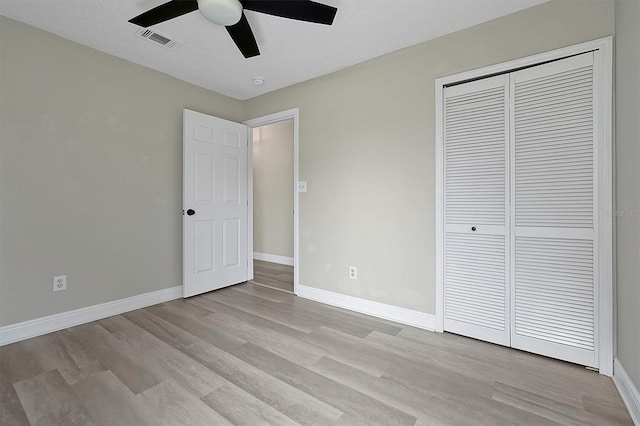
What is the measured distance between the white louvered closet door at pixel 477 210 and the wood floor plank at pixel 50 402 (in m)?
2.48

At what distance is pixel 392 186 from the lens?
2.67m

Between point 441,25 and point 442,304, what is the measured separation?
7.36ft

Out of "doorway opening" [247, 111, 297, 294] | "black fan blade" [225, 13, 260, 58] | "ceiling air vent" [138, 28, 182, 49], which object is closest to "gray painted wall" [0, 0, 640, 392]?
"ceiling air vent" [138, 28, 182, 49]

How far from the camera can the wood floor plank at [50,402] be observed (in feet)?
4.69

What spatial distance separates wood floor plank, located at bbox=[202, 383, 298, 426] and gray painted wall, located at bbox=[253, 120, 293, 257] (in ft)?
11.4

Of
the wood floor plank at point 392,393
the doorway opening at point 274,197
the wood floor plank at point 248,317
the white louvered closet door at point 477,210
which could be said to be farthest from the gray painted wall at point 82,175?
the white louvered closet door at point 477,210

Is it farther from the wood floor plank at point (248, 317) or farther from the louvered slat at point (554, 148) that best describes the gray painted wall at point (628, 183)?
the wood floor plank at point (248, 317)

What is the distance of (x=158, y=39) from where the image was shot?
2480mm

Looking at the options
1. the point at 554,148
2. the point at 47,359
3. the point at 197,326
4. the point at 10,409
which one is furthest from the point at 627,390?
the point at 47,359

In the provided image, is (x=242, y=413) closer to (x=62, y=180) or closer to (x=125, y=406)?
(x=125, y=406)

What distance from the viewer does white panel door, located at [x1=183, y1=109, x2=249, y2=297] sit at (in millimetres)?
3238

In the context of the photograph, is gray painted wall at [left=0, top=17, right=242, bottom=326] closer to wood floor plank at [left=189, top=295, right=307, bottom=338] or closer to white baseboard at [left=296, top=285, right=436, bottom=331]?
wood floor plank at [left=189, top=295, right=307, bottom=338]

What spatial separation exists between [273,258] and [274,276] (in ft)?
3.58

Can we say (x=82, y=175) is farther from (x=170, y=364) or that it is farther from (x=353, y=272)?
(x=353, y=272)
